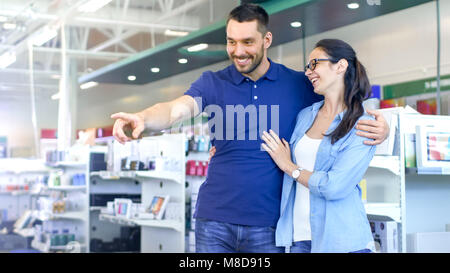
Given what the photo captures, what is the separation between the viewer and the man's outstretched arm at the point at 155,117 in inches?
40.6

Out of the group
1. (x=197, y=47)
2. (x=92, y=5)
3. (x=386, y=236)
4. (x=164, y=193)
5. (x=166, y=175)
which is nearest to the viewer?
(x=386, y=236)

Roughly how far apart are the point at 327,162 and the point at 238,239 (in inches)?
9.8

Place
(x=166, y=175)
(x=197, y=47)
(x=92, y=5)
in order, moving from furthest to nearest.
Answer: (x=92, y=5) < (x=197, y=47) < (x=166, y=175)

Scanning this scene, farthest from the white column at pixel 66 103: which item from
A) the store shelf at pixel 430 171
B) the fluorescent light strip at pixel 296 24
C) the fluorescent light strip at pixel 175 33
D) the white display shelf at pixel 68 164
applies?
the store shelf at pixel 430 171

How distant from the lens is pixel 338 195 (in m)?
1.27

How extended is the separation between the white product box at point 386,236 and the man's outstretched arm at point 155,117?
1.07m

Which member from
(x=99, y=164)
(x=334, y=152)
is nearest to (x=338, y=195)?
(x=334, y=152)

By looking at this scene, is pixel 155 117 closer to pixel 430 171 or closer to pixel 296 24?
pixel 430 171

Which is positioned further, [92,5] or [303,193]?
[92,5]

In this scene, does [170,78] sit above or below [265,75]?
above

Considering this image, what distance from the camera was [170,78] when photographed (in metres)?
5.40

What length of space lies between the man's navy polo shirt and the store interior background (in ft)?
8.86

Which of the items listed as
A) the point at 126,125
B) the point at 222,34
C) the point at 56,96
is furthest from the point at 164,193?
the point at 126,125

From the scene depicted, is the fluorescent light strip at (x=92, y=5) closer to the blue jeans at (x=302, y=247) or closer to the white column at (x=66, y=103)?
the white column at (x=66, y=103)
